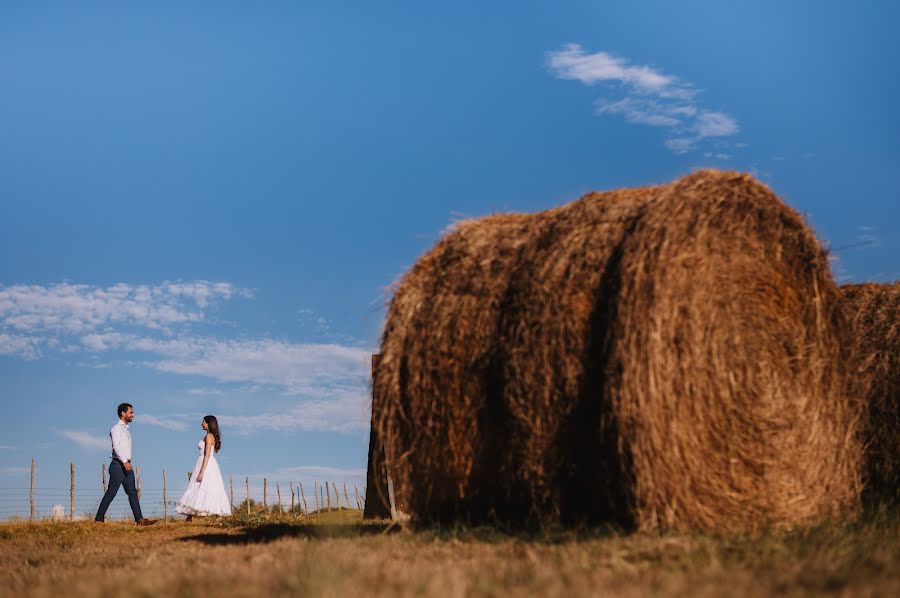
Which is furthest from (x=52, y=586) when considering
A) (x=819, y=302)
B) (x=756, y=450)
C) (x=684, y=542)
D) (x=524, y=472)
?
(x=819, y=302)

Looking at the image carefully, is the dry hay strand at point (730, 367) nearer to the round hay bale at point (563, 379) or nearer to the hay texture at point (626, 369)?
the hay texture at point (626, 369)

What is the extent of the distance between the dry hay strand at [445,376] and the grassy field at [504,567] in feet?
1.53

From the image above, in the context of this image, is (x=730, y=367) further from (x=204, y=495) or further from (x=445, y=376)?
(x=204, y=495)

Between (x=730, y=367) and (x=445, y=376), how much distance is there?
95.5 inches

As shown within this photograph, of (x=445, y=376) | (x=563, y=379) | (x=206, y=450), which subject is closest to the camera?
(x=563, y=379)

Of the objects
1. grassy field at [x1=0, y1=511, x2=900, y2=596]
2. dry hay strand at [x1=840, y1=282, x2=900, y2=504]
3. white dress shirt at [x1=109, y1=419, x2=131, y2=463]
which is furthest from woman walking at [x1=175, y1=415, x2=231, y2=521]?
dry hay strand at [x1=840, y1=282, x2=900, y2=504]

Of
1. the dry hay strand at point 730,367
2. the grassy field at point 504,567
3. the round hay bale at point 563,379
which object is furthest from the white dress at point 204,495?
the dry hay strand at point 730,367

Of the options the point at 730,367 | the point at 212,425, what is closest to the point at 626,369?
the point at 730,367

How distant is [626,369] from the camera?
7008 millimetres

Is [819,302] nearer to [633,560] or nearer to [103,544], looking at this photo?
[633,560]

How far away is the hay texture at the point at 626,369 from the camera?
23.7 feet

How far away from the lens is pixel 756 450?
26.5ft

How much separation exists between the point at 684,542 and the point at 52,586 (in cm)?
423

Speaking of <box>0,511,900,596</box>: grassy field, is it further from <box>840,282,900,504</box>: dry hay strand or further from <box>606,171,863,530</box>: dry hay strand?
<box>840,282,900,504</box>: dry hay strand
